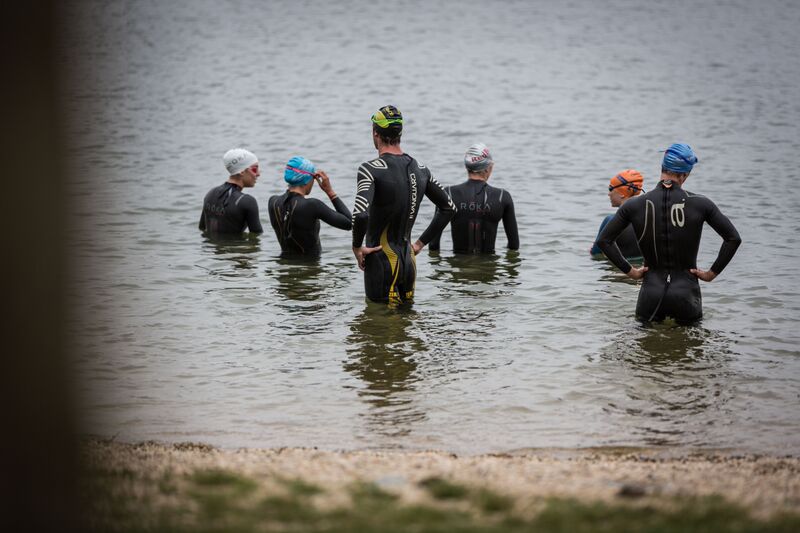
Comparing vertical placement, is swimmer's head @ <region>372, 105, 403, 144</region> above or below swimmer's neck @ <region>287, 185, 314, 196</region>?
above

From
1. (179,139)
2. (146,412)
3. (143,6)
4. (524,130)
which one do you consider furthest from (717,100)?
(143,6)

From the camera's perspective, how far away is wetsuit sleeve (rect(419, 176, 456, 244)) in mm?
11672

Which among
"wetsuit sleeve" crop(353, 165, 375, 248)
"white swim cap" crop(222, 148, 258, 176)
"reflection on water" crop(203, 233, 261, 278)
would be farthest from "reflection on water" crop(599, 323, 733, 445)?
"white swim cap" crop(222, 148, 258, 176)

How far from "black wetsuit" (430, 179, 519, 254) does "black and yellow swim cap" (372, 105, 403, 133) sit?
3481 millimetres

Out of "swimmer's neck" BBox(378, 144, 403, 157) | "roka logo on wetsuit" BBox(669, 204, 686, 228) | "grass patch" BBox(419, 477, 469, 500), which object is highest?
"swimmer's neck" BBox(378, 144, 403, 157)

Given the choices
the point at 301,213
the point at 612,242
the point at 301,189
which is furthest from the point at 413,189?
the point at 301,213

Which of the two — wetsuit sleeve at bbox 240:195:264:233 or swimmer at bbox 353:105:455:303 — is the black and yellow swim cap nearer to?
swimmer at bbox 353:105:455:303

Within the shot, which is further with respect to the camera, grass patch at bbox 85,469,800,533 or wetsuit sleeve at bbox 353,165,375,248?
wetsuit sleeve at bbox 353,165,375,248

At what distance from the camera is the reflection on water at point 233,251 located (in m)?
15.2

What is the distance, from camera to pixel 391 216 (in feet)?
37.6

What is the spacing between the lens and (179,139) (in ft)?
98.5

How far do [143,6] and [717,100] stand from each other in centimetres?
5108

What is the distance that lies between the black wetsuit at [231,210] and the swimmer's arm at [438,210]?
480cm

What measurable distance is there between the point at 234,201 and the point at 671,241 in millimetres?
7707
